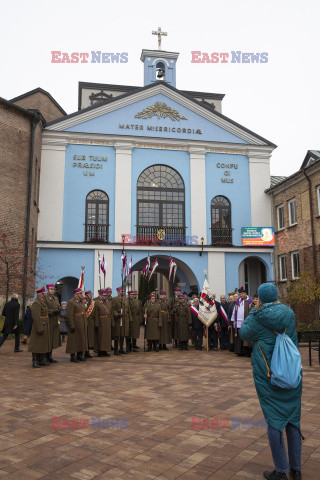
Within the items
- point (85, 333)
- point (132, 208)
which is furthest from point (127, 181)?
point (85, 333)

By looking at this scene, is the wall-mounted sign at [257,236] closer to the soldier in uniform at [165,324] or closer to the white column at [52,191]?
the white column at [52,191]

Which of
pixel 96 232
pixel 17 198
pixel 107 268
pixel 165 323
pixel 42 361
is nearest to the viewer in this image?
pixel 42 361

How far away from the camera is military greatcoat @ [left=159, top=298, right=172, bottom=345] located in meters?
13.6

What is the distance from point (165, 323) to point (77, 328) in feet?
12.7

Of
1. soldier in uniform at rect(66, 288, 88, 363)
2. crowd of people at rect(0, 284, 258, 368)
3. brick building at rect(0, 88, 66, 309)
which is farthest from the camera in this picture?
brick building at rect(0, 88, 66, 309)

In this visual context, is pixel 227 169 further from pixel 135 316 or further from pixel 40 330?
pixel 40 330

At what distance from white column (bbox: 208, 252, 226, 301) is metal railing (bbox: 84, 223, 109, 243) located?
19.3 ft

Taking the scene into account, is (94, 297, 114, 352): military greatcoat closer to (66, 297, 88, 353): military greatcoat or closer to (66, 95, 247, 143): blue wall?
(66, 297, 88, 353): military greatcoat

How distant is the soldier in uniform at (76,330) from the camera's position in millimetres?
10492

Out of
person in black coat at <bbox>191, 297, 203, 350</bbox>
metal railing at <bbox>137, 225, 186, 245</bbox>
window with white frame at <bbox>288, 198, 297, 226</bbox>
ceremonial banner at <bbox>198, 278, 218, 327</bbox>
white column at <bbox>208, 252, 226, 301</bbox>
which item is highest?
window with white frame at <bbox>288, 198, 297, 226</bbox>

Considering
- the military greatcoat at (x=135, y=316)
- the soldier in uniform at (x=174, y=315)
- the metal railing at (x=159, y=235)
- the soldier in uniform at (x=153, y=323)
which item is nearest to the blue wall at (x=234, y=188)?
the metal railing at (x=159, y=235)

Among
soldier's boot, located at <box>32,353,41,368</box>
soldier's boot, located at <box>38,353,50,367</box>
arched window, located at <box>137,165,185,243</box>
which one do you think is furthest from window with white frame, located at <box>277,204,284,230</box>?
soldier's boot, located at <box>32,353,41,368</box>

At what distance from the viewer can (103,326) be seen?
458 inches

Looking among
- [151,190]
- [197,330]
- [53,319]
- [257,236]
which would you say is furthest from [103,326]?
[257,236]
